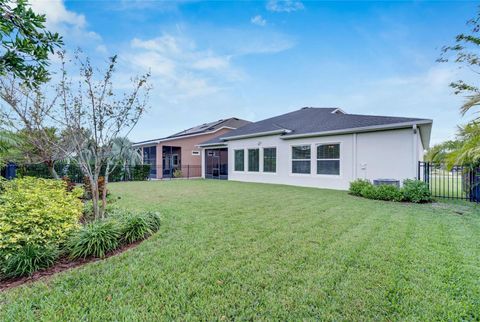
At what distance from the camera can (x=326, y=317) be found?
219 cm

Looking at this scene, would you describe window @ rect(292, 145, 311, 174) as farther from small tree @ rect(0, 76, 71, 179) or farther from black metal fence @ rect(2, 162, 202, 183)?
black metal fence @ rect(2, 162, 202, 183)

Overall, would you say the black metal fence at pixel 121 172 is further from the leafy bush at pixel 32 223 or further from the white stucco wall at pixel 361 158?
the white stucco wall at pixel 361 158

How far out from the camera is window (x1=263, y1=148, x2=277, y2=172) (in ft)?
48.8

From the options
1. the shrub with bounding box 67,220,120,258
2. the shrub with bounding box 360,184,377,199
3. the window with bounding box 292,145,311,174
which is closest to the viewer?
the shrub with bounding box 67,220,120,258

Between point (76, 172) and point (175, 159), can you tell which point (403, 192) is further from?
point (175, 159)

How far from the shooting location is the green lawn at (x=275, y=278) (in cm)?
229

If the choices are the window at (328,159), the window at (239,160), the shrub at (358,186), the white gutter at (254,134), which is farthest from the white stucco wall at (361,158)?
the window at (239,160)

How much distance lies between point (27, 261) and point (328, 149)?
12129 millimetres

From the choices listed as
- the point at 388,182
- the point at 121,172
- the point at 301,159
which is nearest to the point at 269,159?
the point at 301,159

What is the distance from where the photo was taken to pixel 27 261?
311 cm

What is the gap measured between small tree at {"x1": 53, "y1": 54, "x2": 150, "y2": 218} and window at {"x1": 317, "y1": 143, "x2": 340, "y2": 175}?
9.89m

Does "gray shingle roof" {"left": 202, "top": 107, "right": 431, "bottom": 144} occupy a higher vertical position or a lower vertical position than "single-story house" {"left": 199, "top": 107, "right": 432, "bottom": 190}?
higher

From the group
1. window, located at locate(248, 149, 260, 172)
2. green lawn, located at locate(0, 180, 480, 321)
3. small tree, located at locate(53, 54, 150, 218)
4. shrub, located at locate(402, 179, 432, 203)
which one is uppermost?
small tree, located at locate(53, 54, 150, 218)

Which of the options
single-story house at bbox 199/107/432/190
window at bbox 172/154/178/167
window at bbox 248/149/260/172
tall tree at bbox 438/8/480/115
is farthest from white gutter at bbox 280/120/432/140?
window at bbox 172/154/178/167
